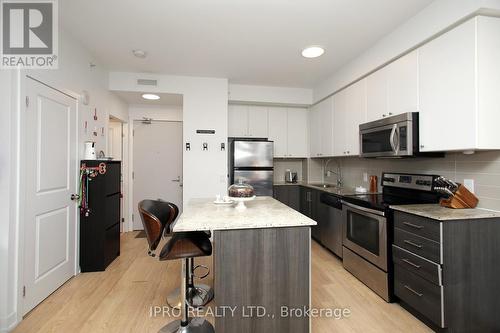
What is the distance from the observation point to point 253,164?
387 centimetres

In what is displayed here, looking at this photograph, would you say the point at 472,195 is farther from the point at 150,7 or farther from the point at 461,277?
the point at 150,7

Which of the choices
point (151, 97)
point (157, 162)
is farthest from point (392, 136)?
point (157, 162)

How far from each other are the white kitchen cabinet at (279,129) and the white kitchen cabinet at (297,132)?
8 centimetres

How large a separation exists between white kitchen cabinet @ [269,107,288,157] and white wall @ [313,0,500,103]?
54.1 inches

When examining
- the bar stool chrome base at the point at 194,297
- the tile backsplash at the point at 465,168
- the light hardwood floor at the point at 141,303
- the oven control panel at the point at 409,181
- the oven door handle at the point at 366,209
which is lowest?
the light hardwood floor at the point at 141,303

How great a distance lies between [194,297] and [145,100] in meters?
3.31

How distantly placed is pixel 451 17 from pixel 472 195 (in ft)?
4.73

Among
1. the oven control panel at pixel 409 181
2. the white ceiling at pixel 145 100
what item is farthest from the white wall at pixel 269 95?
the oven control panel at pixel 409 181

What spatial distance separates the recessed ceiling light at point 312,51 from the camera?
8.95 feet

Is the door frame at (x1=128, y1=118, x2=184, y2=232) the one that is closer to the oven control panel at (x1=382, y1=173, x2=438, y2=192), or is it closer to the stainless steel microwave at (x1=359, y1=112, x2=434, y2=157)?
the stainless steel microwave at (x1=359, y1=112, x2=434, y2=157)

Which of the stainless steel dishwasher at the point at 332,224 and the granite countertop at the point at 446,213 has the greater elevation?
the granite countertop at the point at 446,213

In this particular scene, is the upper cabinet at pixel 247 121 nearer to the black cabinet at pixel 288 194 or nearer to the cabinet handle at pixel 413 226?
the black cabinet at pixel 288 194

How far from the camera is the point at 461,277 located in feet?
5.47

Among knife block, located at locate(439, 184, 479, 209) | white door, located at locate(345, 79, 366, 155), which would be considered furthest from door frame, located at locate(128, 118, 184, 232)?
knife block, located at locate(439, 184, 479, 209)
